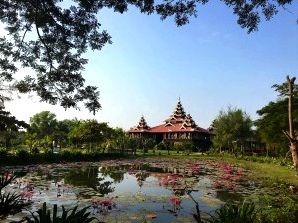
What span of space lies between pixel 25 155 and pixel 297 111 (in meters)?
27.0

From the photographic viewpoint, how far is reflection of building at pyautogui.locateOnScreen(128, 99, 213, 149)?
75750 mm

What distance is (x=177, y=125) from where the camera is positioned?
267 feet

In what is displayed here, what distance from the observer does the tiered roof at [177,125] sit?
3013 inches

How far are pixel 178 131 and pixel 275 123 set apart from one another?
113 feet

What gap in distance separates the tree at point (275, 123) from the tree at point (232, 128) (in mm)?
10665

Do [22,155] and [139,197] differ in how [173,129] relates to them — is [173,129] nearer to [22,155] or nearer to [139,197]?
[22,155]

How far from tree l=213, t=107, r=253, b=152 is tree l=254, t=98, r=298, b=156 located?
10.7 m

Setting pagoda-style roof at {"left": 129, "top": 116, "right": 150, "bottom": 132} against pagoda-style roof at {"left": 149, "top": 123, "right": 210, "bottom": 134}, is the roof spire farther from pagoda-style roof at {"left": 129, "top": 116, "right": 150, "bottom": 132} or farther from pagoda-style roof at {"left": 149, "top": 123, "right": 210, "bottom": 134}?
pagoda-style roof at {"left": 149, "top": 123, "right": 210, "bottom": 134}

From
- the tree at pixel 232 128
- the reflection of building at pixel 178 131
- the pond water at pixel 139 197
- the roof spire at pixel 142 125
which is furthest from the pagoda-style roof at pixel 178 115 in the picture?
the pond water at pixel 139 197

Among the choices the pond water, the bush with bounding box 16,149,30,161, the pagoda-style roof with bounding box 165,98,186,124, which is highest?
the pagoda-style roof with bounding box 165,98,186,124

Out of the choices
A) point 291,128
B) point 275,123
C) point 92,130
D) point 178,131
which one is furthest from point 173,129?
point 291,128

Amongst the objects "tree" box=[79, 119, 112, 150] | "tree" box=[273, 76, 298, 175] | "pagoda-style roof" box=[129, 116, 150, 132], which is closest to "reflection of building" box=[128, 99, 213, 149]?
"pagoda-style roof" box=[129, 116, 150, 132]

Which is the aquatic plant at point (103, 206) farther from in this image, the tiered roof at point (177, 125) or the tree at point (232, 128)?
the tiered roof at point (177, 125)

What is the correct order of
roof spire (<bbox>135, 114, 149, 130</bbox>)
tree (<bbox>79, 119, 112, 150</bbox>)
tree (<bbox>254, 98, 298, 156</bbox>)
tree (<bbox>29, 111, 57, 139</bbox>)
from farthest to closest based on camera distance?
tree (<bbox>29, 111, 57, 139</bbox>)
roof spire (<bbox>135, 114, 149, 130</bbox>)
tree (<bbox>79, 119, 112, 150</bbox>)
tree (<bbox>254, 98, 298, 156</bbox>)
